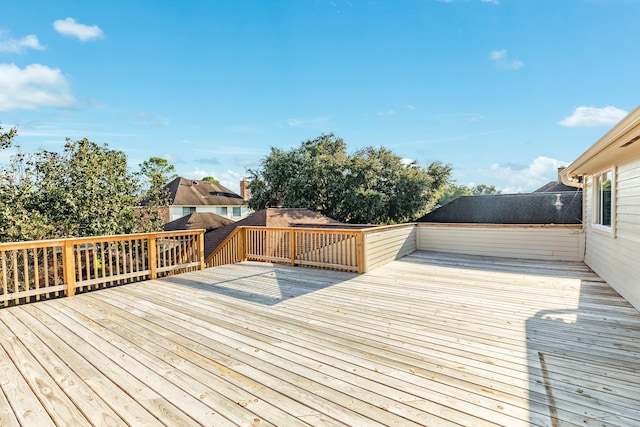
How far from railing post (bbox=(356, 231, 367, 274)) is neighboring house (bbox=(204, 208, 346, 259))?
4041 millimetres

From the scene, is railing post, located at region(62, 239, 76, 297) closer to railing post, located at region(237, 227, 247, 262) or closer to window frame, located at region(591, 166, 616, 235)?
railing post, located at region(237, 227, 247, 262)

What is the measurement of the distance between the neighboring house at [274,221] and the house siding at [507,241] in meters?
3.14

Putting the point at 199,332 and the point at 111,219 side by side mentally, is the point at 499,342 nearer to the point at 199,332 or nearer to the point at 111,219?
the point at 199,332

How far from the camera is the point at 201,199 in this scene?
2797 centimetres

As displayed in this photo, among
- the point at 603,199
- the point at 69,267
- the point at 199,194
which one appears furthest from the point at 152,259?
the point at 199,194

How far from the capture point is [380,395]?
82.4 inches

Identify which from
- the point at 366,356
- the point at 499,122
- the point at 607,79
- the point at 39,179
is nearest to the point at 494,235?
the point at 366,356

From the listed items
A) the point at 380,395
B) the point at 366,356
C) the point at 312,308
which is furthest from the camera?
the point at 312,308

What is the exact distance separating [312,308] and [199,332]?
1.39m

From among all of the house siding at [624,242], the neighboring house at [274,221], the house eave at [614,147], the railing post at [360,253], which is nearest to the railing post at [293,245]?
the railing post at [360,253]

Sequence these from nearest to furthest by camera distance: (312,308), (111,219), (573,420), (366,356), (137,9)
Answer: (573,420) < (366,356) < (312,308) < (137,9) < (111,219)

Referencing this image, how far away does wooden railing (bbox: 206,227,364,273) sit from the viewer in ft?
20.6

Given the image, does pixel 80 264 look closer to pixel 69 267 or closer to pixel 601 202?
pixel 69 267

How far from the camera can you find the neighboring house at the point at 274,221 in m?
10.6
